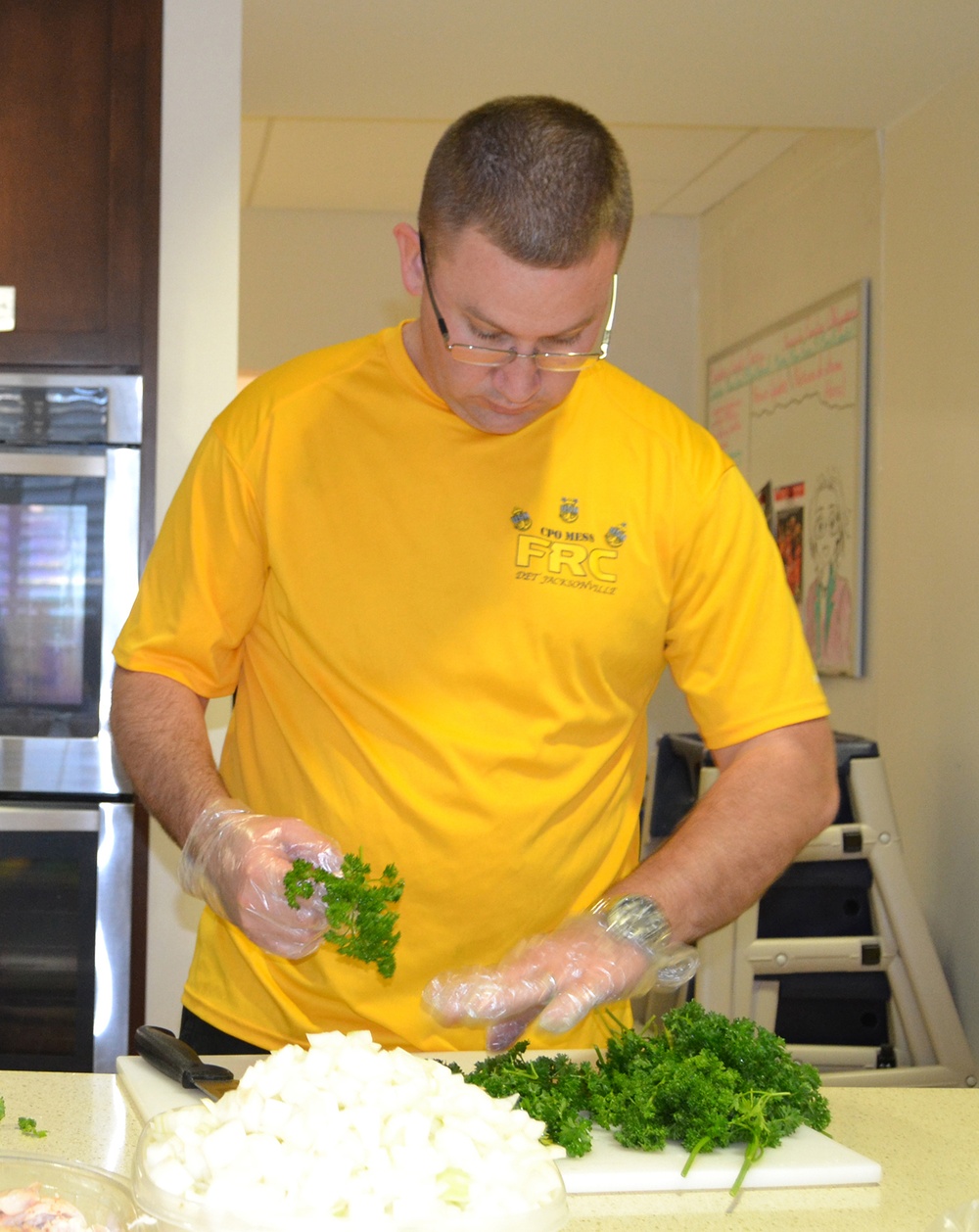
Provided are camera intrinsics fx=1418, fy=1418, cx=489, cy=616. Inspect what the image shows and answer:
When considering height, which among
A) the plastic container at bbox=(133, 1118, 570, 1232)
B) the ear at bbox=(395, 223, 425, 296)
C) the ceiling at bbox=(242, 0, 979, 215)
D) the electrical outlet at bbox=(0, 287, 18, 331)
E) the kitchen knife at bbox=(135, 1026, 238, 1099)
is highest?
the ceiling at bbox=(242, 0, 979, 215)

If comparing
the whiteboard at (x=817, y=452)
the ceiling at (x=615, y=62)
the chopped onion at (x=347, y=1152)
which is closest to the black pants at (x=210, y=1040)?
the chopped onion at (x=347, y=1152)

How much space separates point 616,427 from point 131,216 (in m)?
1.36

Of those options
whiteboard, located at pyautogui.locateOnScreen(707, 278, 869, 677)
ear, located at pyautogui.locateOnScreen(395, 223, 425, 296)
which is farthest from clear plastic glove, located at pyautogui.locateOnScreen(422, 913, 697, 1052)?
whiteboard, located at pyautogui.locateOnScreen(707, 278, 869, 677)

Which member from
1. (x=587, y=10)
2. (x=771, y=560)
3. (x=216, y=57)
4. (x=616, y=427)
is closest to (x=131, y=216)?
(x=216, y=57)

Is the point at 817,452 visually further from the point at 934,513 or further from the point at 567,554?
the point at 567,554

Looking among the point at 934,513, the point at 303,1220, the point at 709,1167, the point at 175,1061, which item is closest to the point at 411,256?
the point at 175,1061

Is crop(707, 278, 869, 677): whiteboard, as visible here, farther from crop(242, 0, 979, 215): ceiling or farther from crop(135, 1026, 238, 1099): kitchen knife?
crop(135, 1026, 238, 1099): kitchen knife

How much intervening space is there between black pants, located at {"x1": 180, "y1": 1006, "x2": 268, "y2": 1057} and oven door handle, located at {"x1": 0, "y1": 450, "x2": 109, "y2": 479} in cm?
125

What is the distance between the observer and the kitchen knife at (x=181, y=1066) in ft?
3.84

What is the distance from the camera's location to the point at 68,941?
8.33ft

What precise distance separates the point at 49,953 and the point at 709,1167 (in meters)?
1.74

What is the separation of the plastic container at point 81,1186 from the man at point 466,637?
0.54 meters

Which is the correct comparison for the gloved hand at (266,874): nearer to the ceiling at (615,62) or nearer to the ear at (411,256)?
the ear at (411,256)

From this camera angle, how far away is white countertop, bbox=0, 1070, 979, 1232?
104 centimetres
